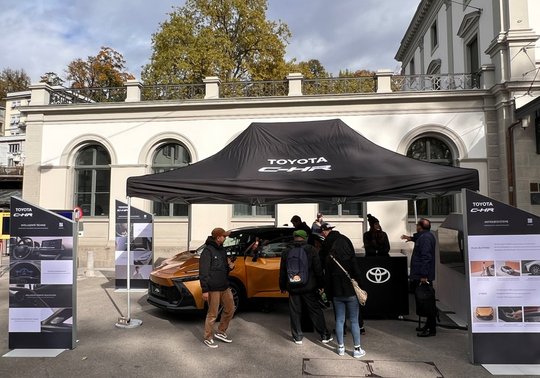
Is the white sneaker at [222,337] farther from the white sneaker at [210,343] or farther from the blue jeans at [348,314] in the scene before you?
the blue jeans at [348,314]

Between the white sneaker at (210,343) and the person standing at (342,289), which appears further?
the white sneaker at (210,343)

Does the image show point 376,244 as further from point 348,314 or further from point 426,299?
point 348,314

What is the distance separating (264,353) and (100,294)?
6076mm

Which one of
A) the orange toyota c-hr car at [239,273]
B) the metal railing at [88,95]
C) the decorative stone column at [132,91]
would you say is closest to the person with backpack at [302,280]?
the orange toyota c-hr car at [239,273]

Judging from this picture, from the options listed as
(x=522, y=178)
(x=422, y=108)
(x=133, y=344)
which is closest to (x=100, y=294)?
(x=133, y=344)

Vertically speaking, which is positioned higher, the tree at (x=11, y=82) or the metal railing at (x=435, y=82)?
the tree at (x=11, y=82)

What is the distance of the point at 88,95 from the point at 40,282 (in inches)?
497

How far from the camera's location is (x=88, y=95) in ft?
54.0

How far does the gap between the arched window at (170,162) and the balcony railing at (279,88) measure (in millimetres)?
1951

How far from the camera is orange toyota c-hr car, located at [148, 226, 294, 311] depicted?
7.10 m

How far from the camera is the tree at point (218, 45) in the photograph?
2122 cm

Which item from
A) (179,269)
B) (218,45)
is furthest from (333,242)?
(218,45)

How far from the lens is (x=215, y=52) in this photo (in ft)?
68.6

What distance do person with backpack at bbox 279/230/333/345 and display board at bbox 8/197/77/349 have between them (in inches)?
122
